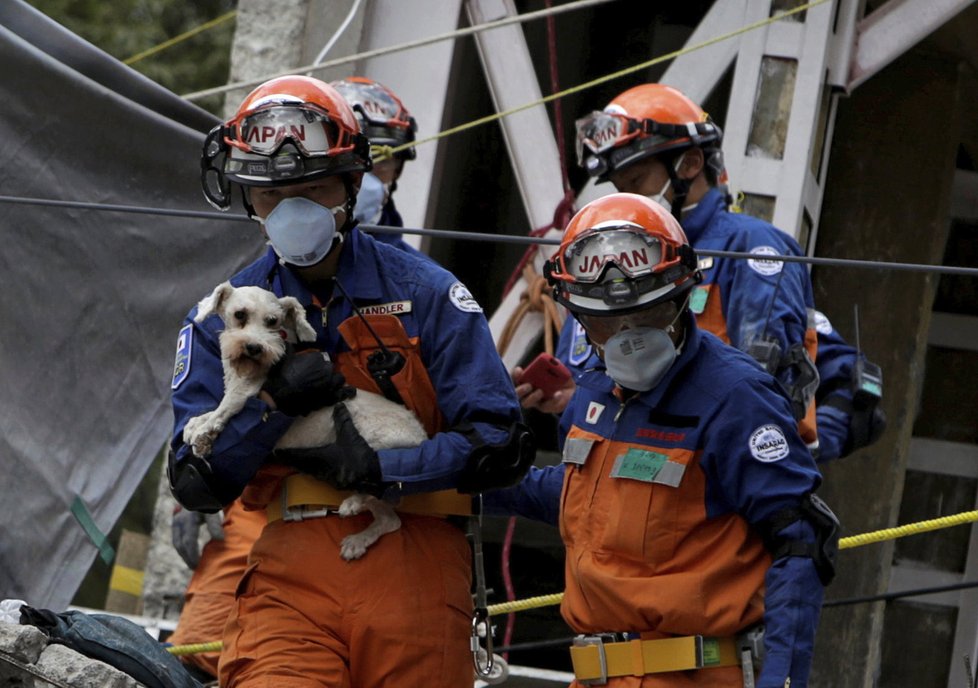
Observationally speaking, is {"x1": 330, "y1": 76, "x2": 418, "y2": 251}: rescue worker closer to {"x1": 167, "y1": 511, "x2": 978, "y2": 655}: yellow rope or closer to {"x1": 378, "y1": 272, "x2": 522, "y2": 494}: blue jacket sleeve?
{"x1": 167, "y1": 511, "x2": 978, "y2": 655}: yellow rope

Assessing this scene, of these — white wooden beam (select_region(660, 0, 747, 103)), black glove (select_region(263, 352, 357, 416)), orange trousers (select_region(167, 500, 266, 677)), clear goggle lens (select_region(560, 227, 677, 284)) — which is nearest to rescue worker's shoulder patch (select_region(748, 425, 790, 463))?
clear goggle lens (select_region(560, 227, 677, 284))

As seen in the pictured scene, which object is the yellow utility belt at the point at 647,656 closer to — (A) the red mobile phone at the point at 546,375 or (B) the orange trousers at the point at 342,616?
(B) the orange trousers at the point at 342,616

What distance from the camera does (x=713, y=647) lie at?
13.6 feet

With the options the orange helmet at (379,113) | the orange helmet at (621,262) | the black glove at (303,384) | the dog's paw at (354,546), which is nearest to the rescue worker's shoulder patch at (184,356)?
the black glove at (303,384)

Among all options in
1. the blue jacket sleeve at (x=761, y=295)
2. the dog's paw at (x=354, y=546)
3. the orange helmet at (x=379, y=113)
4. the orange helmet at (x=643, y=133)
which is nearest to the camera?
the dog's paw at (x=354, y=546)

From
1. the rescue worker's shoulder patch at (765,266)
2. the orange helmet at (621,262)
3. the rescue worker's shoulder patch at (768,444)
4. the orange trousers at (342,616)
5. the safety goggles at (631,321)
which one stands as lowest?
the orange trousers at (342,616)

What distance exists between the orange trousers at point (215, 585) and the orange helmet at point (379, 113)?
1.35 metres

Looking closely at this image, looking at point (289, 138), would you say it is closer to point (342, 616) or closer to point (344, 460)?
point (344, 460)

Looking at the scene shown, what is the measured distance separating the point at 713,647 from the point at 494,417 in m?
0.71

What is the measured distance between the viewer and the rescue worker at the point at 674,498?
4109 mm

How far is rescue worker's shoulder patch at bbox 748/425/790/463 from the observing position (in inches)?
163

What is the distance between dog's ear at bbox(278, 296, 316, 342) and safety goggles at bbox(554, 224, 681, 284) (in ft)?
1.95

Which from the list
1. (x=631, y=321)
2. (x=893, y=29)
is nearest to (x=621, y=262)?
(x=631, y=321)

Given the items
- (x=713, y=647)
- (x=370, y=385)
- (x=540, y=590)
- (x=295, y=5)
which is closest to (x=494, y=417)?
(x=370, y=385)
